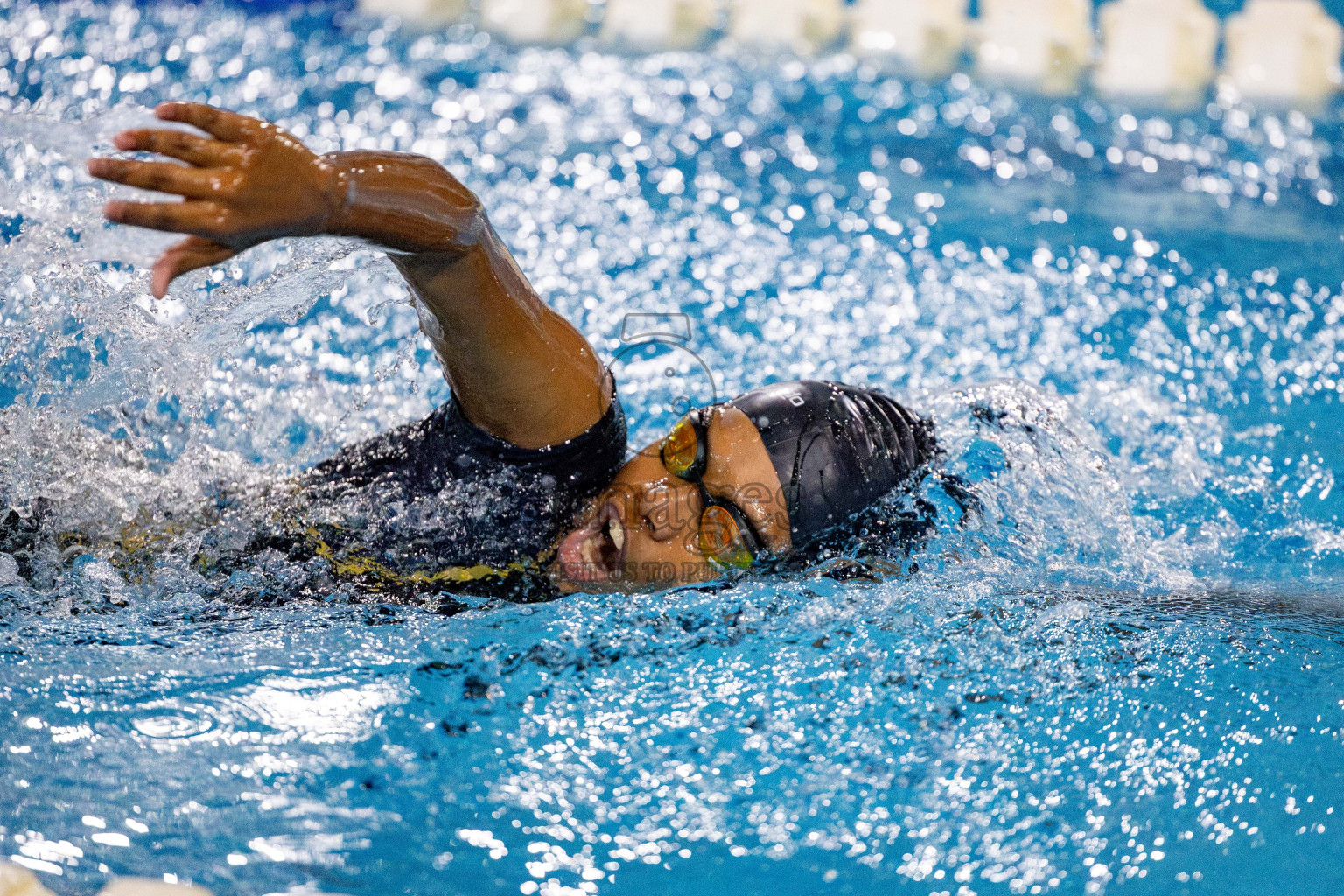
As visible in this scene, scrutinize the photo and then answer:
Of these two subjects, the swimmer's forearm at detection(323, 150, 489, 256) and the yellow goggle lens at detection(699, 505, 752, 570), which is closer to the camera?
the swimmer's forearm at detection(323, 150, 489, 256)

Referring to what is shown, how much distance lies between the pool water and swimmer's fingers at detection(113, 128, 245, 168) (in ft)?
0.40

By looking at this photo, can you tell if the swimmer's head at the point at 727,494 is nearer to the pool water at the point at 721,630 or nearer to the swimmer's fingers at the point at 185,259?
the pool water at the point at 721,630

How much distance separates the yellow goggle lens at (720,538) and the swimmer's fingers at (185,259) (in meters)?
0.84

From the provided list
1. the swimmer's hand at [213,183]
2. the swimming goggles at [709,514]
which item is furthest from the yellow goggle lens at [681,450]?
the swimmer's hand at [213,183]

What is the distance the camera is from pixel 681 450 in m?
1.77

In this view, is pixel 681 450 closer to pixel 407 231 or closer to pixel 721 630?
pixel 721 630

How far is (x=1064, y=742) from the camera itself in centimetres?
159

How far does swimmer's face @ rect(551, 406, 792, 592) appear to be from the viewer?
5.73 feet

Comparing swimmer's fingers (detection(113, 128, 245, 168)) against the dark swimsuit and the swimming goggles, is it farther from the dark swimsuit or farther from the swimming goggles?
the swimming goggles

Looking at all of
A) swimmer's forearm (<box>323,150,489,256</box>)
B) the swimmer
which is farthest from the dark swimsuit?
swimmer's forearm (<box>323,150,489,256</box>)

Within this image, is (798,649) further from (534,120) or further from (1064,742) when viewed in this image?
(534,120)

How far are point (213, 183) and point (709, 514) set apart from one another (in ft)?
2.90

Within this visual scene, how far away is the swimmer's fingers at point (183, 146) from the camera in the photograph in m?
1.09

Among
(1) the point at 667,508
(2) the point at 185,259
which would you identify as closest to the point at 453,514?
(1) the point at 667,508
